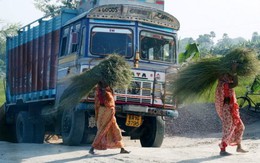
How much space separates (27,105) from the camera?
13430 mm

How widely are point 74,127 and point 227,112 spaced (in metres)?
3.28

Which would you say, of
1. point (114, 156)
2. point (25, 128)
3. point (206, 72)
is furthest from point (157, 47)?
point (25, 128)

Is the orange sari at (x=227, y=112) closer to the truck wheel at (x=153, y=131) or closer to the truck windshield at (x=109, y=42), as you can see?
the truck windshield at (x=109, y=42)

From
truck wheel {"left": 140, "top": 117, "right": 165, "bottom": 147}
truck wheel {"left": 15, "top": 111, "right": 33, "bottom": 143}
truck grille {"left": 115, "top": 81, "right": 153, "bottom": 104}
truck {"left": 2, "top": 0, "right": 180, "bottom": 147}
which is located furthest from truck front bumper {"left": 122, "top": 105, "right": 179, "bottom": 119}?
truck wheel {"left": 15, "top": 111, "right": 33, "bottom": 143}

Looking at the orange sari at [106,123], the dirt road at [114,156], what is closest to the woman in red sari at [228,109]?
the dirt road at [114,156]

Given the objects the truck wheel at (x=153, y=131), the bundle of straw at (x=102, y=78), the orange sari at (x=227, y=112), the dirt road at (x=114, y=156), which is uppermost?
the bundle of straw at (x=102, y=78)

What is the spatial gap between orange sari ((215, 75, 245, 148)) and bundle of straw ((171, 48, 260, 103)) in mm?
227

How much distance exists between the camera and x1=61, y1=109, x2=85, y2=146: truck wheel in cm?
953

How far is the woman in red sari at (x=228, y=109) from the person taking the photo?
7.62 meters

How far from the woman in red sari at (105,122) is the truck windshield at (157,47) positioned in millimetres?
1821

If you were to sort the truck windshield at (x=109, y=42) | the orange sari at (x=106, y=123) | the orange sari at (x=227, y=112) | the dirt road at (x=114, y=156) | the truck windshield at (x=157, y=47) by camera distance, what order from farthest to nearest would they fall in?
the truck windshield at (x=157, y=47), the truck windshield at (x=109, y=42), the orange sari at (x=106, y=123), the orange sari at (x=227, y=112), the dirt road at (x=114, y=156)

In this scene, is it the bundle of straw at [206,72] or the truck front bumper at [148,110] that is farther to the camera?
the truck front bumper at [148,110]

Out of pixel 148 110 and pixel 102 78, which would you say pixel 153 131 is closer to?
pixel 148 110

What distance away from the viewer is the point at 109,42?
9539 millimetres
